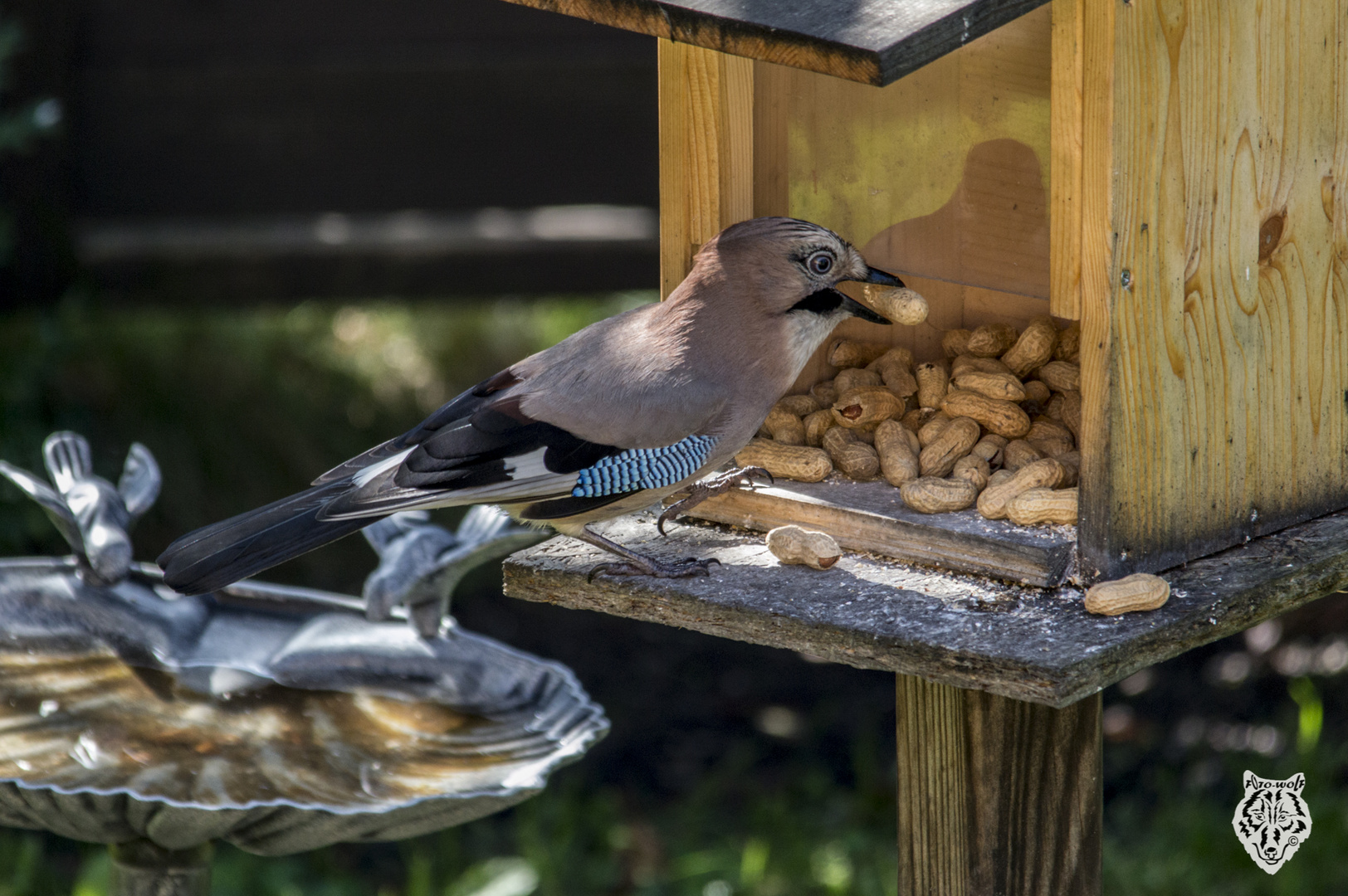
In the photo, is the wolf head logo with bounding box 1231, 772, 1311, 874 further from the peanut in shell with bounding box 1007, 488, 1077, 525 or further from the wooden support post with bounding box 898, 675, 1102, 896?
the peanut in shell with bounding box 1007, 488, 1077, 525

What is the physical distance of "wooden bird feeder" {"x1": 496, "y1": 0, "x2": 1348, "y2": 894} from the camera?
1868 mm

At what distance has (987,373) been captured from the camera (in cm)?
237

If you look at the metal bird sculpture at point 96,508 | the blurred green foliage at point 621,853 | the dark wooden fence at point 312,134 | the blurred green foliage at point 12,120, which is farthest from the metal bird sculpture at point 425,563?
the dark wooden fence at point 312,134

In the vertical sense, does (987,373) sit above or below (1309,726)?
above

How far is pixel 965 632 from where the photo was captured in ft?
6.17

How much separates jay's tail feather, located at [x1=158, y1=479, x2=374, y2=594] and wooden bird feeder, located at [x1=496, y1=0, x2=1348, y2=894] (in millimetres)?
288

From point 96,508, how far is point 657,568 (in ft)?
3.72

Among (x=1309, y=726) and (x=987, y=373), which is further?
(x=1309, y=726)

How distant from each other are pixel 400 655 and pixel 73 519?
0.60 metres

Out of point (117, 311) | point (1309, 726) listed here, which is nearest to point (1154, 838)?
point (1309, 726)

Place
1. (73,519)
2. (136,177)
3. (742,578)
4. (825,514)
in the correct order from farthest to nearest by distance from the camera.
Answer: (136,177), (73,519), (825,514), (742,578)

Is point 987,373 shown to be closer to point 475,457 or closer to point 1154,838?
point 475,457

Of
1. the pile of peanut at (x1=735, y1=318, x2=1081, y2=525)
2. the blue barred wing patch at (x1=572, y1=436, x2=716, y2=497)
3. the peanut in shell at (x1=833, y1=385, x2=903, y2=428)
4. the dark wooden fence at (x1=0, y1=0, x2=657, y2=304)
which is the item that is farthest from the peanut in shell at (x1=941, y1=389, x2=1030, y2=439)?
the dark wooden fence at (x1=0, y1=0, x2=657, y2=304)

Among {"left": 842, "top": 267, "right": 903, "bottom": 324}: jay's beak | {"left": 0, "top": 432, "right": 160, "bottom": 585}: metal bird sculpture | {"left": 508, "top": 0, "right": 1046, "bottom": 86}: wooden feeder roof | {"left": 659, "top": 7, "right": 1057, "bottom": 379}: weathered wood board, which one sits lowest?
{"left": 0, "top": 432, "right": 160, "bottom": 585}: metal bird sculpture
